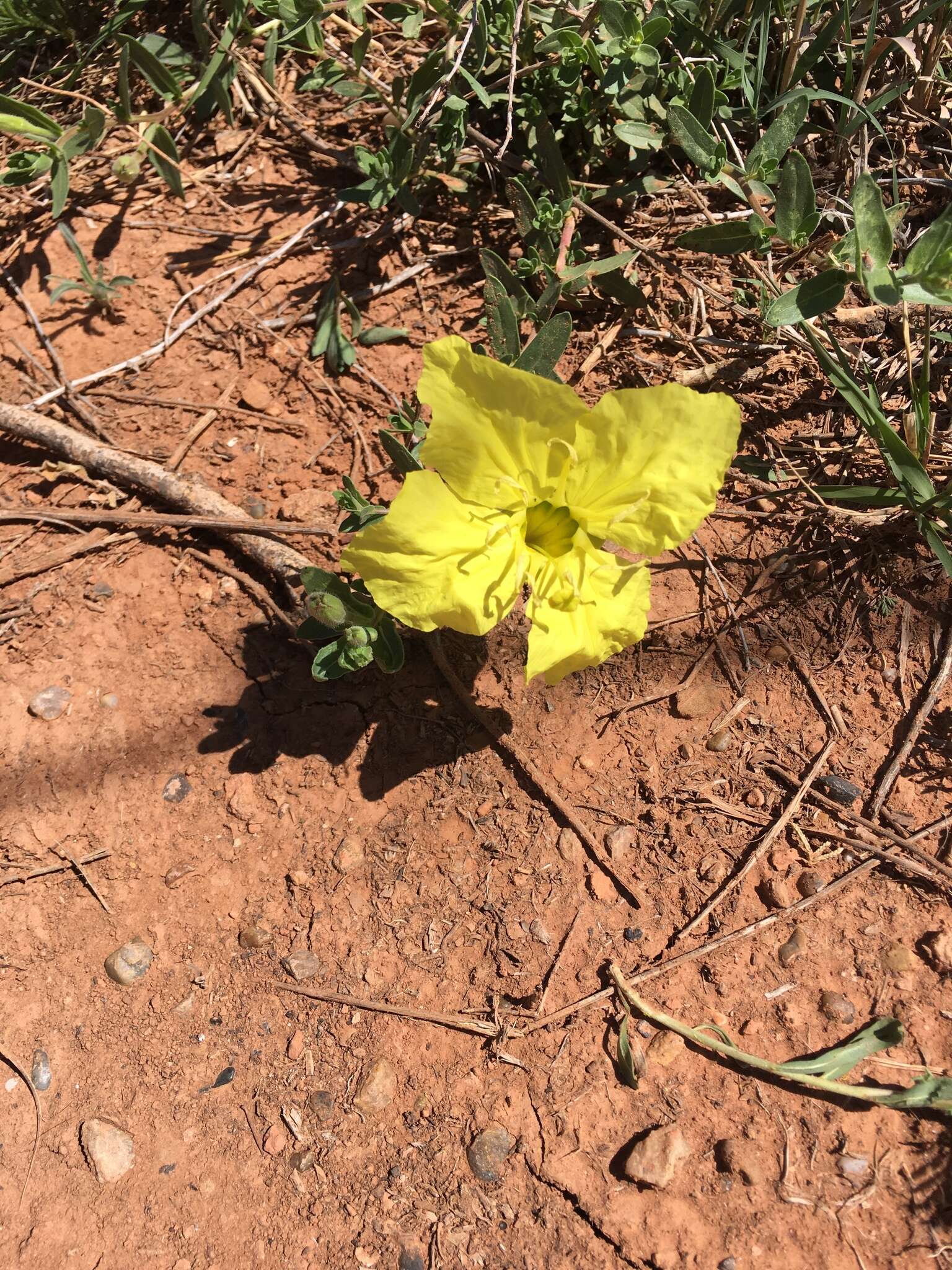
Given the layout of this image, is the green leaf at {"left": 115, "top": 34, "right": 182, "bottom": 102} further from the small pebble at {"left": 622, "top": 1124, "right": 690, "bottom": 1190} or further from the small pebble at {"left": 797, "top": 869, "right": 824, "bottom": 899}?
the small pebble at {"left": 622, "top": 1124, "right": 690, "bottom": 1190}

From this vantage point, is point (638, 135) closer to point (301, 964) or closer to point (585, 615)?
point (585, 615)

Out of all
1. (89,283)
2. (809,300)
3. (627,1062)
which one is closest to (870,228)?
(809,300)

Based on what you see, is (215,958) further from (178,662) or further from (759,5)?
(759,5)

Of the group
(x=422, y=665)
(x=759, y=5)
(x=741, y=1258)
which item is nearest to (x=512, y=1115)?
(x=741, y=1258)

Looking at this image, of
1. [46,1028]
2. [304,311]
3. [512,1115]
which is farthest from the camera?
[304,311]

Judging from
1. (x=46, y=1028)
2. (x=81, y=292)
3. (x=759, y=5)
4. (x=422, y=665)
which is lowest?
(x=46, y=1028)
